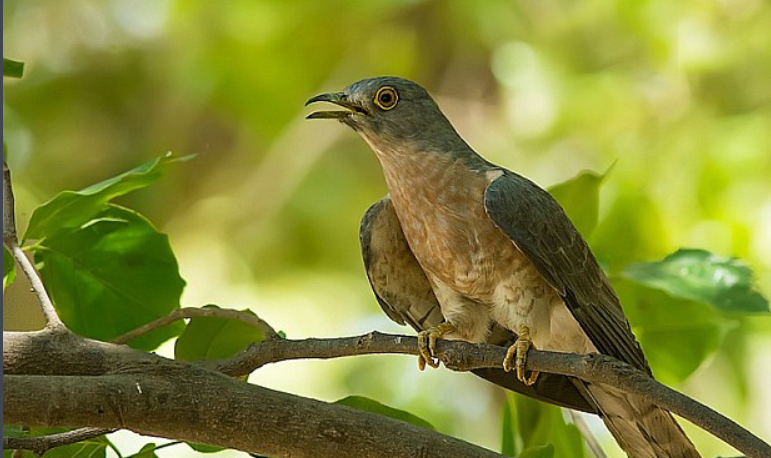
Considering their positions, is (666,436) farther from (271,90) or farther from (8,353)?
(271,90)

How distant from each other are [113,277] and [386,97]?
42cm

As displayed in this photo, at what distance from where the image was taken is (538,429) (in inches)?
45.9

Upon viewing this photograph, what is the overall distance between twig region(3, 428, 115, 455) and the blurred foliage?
4.00ft

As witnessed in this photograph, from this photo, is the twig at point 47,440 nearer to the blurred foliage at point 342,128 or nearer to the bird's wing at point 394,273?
the bird's wing at point 394,273

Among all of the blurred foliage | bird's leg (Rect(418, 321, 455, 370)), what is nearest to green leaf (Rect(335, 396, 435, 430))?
bird's leg (Rect(418, 321, 455, 370))

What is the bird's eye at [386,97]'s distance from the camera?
1.30m

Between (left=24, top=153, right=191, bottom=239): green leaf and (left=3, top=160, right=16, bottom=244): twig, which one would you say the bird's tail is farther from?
(left=3, top=160, right=16, bottom=244): twig

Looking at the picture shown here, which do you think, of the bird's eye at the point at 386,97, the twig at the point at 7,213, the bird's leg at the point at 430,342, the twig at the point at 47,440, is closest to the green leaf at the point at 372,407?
the bird's leg at the point at 430,342

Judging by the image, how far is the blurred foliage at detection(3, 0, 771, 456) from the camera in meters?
2.18

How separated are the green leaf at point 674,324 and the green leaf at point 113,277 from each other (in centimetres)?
54

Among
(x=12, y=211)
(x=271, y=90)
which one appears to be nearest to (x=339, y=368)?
(x=271, y=90)

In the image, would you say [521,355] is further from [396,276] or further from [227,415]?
[227,415]

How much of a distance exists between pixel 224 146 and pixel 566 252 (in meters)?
1.57

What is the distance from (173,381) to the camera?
2.76ft
